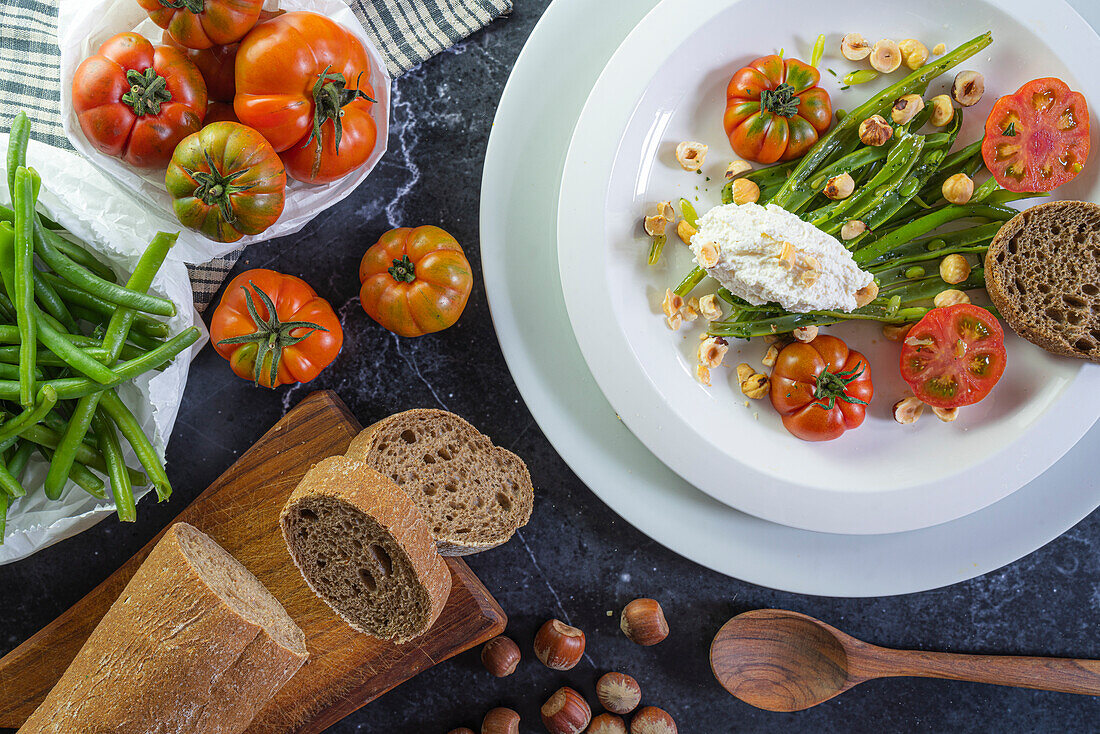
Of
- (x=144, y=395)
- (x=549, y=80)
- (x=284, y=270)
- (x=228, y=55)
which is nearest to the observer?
(x=228, y=55)

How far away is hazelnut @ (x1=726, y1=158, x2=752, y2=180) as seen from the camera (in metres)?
2.19

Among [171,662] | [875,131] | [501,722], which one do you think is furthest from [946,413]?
[171,662]

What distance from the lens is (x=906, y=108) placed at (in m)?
2.10

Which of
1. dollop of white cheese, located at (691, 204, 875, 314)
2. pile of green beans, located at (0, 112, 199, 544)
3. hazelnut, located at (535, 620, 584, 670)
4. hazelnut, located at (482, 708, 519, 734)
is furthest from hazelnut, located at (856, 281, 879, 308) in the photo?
pile of green beans, located at (0, 112, 199, 544)

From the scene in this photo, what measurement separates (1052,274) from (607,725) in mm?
2077

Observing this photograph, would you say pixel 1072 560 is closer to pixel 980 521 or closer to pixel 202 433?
pixel 980 521

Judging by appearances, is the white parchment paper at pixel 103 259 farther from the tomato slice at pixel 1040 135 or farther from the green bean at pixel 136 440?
the tomato slice at pixel 1040 135

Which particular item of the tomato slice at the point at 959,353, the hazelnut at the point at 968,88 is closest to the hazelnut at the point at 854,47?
the hazelnut at the point at 968,88

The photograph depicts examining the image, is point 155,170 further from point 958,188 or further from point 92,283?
point 958,188

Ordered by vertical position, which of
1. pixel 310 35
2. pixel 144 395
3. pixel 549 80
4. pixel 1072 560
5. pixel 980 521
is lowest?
pixel 1072 560

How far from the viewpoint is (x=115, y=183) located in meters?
2.06

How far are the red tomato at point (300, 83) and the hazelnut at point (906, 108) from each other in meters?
1.57

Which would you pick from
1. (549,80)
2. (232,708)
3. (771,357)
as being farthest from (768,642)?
(549,80)

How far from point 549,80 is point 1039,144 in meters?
1.49
